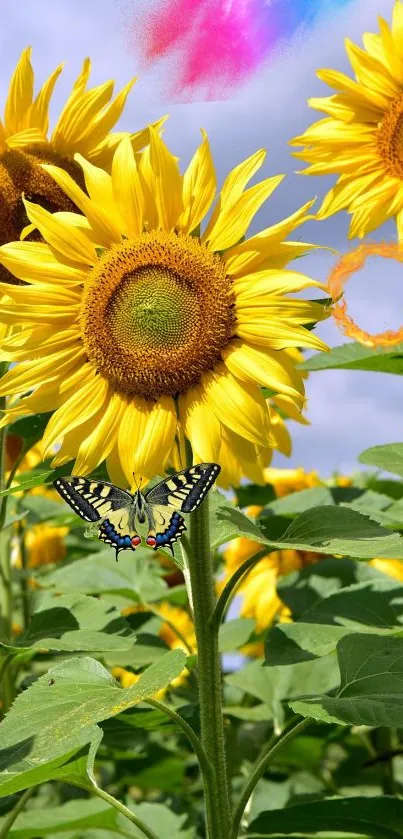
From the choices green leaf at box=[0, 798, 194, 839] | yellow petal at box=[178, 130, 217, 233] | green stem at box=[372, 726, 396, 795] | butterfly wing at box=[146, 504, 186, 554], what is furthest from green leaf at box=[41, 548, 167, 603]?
yellow petal at box=[178, 130, 217, 233]

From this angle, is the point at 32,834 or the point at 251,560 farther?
the point at 32,834

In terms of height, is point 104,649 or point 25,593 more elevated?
point 25,593

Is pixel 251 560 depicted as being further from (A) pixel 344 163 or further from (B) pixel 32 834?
(A) pixel 344 163

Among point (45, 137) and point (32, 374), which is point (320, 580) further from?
point (45, 137)

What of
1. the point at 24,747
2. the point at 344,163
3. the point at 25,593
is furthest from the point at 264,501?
the point at 24,747

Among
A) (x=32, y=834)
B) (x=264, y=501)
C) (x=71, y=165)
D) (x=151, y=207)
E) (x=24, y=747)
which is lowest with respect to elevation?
(x=32, y=834)

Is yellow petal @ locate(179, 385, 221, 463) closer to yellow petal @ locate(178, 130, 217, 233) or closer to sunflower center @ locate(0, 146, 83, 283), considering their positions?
yellow petal @ locate(178, 130, 217, 233)

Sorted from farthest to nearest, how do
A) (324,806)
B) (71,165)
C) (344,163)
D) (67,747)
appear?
(344,163)
(71,165)
(324,806)
(67,747)

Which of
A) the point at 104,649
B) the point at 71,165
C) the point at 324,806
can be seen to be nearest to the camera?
the point at 104,649
